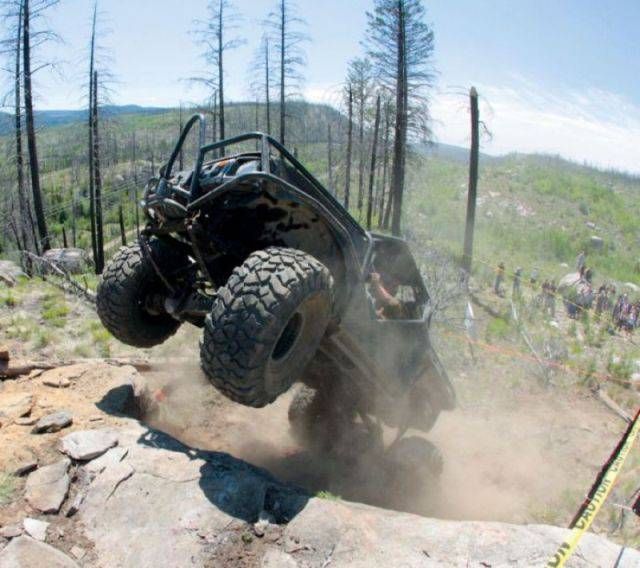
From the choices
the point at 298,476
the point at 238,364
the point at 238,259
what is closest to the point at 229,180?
the point at 238,259

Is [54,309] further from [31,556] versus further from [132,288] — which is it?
[31,556]

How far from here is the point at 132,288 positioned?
16.7ft

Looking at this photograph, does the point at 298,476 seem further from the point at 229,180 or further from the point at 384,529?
→ the point at 229,180

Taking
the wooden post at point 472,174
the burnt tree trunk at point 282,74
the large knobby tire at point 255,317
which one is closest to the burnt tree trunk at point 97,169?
the burnt tree trunk at point 282,74

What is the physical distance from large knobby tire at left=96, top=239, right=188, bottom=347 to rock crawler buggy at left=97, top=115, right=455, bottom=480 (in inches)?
0.4

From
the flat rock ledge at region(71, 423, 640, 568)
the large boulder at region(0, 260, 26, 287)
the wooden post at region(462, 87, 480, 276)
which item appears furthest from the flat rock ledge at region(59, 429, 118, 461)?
the wooden post at region(462, 87, 480, 276)

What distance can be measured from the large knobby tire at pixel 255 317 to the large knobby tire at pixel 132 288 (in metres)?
1.31

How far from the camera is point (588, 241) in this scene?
→ 30734 mm

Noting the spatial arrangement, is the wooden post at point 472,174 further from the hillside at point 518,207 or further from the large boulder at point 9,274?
the large boulder at point 9,274

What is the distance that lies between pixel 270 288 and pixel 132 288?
6.05 ft

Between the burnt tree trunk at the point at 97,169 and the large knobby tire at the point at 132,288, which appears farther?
the burnt tree trunk at the point at 97,169

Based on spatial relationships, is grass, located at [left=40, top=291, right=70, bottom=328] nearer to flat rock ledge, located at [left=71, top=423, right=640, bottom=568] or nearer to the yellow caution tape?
flat rock ledge, located at [left=71, top=423, right=640, bottom=568]

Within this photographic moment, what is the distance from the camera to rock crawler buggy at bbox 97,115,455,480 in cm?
383

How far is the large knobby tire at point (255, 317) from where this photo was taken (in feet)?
12.3
